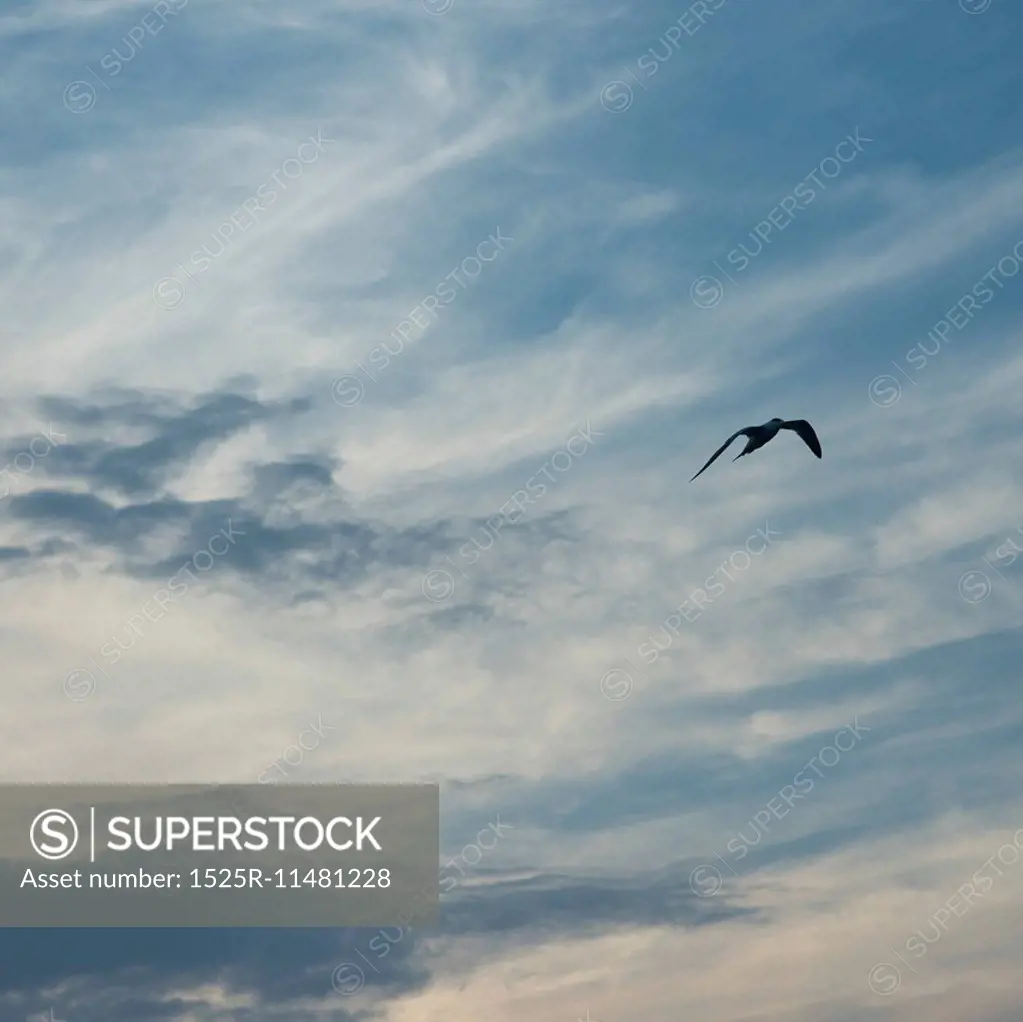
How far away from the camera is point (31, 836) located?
338ft

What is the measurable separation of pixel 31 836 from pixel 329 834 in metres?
20.0

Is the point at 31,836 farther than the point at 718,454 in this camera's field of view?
Yes

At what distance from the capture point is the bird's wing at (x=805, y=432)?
8469 centimetres

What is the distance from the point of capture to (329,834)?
10112cm

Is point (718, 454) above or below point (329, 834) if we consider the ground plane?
above

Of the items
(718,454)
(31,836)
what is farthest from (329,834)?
(718,454)

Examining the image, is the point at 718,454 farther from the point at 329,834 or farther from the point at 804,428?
the point at 329,834

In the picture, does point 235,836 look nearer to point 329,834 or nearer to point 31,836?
point 329,834

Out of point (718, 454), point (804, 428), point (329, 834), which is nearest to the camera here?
point (718, 454)

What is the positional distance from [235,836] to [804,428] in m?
45.5

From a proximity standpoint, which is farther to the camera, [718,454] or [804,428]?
[804,428]

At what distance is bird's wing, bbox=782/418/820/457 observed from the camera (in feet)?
278

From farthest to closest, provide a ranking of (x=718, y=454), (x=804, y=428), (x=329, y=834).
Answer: (x=329, y=834)
(x=804, y=428)
(x=718, y=454)

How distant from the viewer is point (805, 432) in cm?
8644
